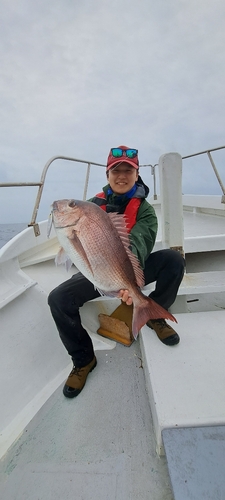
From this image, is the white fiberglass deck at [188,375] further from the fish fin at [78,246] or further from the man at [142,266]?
the fish fin at [78,246]

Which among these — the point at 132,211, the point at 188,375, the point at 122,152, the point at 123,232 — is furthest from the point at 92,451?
the point at 122,152

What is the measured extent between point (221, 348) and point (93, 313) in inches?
56.3

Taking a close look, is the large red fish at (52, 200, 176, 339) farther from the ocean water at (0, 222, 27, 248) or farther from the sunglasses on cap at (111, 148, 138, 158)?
the ocean water at (0, 222, 27, 248)

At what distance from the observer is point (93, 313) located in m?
2.89

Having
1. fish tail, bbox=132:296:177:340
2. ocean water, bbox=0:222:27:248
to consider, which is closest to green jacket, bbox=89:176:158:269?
fish tail, bbox=132:296:177:340

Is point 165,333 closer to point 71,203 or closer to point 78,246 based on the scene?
point 78,246

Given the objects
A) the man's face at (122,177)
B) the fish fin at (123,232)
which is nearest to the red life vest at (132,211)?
the man's face at (122,177)

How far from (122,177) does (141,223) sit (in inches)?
18.9

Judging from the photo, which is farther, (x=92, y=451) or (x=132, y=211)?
(x=132, y=211)

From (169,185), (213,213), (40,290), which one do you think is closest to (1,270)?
(40,290)

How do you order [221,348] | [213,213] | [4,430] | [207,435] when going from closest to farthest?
[207,435], [4,430], [221,348], [213,213]

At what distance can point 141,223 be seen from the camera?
87.0 inches

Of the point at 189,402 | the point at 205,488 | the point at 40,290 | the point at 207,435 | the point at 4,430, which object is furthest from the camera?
the point at 40,290

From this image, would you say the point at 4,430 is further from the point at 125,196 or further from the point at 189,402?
the point at 125,196
